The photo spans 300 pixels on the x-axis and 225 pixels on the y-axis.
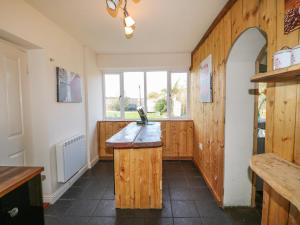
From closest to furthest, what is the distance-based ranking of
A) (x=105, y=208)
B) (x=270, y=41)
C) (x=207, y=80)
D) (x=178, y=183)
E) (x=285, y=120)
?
1. (x=285, y=120)
2. (x=270, y=41)
3. (x=105, y=208)
4. (x=207, y=80)
5. (x=178, y=183)

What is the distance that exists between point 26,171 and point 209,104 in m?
2.45

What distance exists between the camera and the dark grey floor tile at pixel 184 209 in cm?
221

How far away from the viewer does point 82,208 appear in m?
2.35

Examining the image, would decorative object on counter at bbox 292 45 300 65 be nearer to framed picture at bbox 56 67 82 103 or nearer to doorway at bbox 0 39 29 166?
doorway at bbox 0 39 29 166

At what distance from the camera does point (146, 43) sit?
3.46m

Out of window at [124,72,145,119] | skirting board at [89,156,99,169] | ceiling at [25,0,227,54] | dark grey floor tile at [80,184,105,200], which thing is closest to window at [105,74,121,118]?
window at [124,72,145,119]

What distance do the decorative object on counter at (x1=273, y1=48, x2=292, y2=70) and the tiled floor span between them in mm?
1835

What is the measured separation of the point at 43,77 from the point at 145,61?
7.70 feet

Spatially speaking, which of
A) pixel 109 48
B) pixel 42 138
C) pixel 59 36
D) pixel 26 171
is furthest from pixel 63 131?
pixel 109 48

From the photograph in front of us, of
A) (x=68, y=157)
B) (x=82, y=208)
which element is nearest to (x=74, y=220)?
(x=82, y=208)

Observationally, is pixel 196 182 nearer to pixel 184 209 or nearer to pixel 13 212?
pixel 184 209

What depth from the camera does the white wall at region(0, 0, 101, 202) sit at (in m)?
1.96

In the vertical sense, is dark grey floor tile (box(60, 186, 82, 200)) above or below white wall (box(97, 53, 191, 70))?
below

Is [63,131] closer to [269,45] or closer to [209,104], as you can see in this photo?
[209,104]
